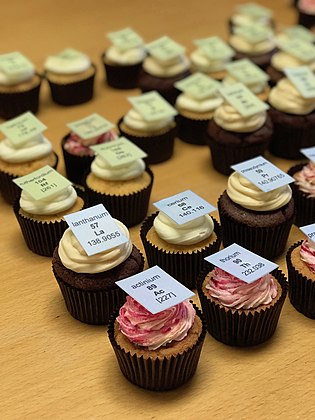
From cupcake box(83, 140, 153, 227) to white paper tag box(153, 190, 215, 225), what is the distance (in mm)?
385

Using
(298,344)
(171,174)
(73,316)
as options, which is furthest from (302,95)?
(73,316)

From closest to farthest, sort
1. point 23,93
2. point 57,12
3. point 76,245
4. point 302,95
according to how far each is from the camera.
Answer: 1. point 76,245
2. point 302,95
3. point 23,93
4. point 57,12

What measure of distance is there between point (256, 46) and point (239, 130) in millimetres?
1430

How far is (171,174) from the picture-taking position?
3850 millimetres

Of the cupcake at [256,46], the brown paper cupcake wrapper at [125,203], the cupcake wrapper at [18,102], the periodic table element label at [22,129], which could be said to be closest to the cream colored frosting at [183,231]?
the brown paper cupcake wrapper at [125,203]

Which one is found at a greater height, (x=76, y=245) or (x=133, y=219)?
(x=76, y=245)

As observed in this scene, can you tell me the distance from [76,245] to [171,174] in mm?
1331

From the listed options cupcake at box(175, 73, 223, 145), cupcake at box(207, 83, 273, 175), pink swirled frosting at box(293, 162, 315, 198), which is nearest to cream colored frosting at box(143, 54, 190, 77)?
cupcake at box(175, 73, 223, 145)

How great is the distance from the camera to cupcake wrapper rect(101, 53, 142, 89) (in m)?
4.71

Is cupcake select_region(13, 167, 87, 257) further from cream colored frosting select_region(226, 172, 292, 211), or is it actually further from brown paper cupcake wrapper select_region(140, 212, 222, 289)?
cream colored frosting select_region(226, 172, 292, 211)

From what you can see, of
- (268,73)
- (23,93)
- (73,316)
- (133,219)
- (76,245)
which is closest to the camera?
(76,245)

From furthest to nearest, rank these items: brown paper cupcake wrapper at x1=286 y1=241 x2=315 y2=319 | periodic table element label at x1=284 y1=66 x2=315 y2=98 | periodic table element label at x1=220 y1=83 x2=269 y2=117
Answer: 1. periodic table element label at x1=284 y1=66 x2=315 y2=98
2. periodic table element label at x1=220 y1=83 x2=269 y2=117
3. brown paper cupcake wrapper at x1=286 y1=241 x2=315 y2=319

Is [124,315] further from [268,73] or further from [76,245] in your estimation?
[268,73]

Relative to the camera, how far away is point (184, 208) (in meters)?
2.87
